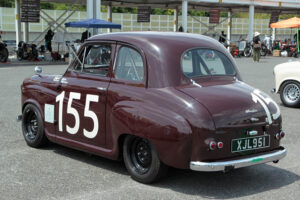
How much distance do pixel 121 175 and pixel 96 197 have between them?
2.55 ft

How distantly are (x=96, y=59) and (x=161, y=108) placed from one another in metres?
1.60

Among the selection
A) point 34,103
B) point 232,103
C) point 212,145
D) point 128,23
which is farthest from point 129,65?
point 128,23

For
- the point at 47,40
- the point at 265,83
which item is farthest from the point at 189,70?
the point at 47,40

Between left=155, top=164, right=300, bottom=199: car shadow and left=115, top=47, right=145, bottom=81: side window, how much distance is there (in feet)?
3.97

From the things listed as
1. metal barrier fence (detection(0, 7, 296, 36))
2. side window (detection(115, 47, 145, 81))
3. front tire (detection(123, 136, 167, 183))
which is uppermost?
metal barrier fence (detection(0, 7, 296, 36))

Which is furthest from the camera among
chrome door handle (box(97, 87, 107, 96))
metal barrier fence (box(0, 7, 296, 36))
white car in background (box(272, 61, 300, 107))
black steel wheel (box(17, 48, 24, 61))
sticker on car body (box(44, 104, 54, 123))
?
metal barrier fence (box(0, 7, 296, 36))

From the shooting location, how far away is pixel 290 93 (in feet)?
35.6

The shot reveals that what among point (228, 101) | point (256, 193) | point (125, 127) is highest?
point (228, 101)

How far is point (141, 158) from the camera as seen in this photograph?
16.5 feet

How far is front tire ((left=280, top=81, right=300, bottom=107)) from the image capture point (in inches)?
421

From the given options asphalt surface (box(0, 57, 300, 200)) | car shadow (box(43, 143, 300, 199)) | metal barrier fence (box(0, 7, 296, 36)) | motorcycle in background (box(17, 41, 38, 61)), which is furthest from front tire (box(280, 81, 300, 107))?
metal barrier fence (box(0, 7, 296, 36))

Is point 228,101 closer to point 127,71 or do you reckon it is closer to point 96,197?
point 127,71

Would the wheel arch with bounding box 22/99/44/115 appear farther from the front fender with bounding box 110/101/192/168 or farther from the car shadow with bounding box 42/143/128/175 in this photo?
the front fender with bounding box 110/101/192/168

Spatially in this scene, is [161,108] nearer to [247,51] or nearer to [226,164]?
[226,164]
